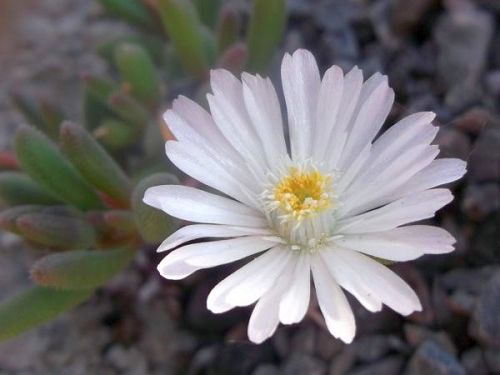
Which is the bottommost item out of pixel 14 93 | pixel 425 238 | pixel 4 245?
pixel 425 238

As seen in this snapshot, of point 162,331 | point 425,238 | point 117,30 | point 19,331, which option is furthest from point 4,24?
point 425,238

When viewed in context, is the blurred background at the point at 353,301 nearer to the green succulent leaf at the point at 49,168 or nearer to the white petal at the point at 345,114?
the green succulent leaf at the point at 49,168

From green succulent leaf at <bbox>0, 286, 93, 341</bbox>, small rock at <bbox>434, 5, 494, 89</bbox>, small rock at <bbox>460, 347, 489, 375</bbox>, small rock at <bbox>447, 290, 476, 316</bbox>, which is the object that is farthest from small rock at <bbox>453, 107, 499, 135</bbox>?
green succulent leaf at <bbox>0, 286, 93, 341</bbox>

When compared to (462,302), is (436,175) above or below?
above

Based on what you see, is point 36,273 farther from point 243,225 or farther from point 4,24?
point 4,24

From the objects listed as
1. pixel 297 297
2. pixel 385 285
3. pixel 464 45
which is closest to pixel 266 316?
pixel 297 297

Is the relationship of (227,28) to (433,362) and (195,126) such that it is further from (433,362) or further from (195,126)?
(433,362)
